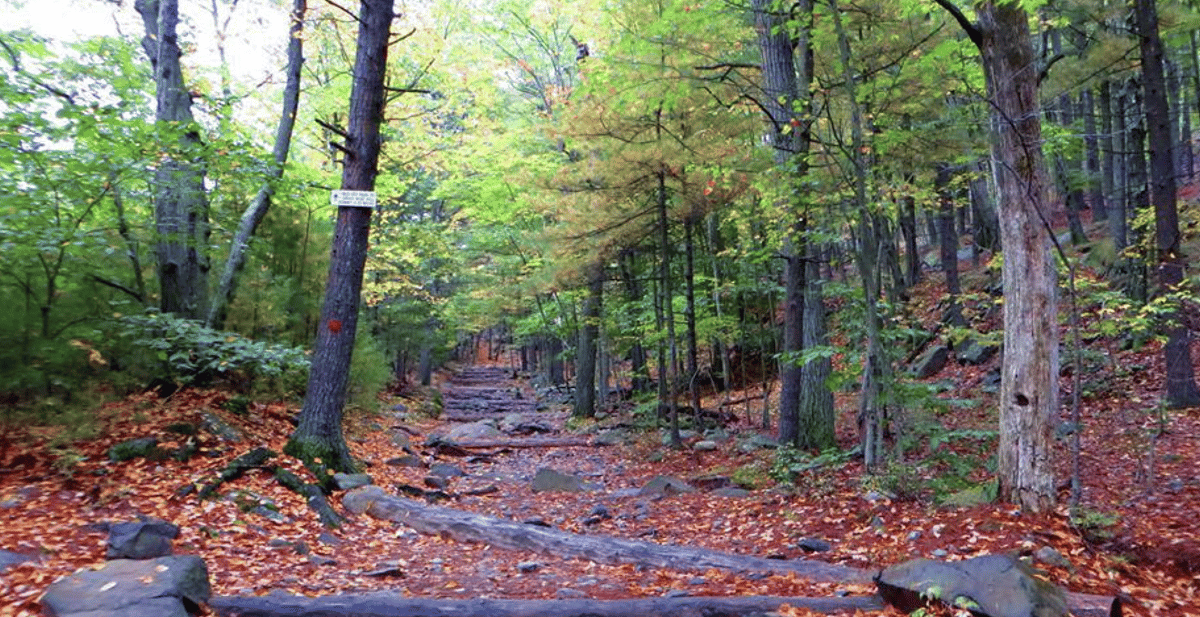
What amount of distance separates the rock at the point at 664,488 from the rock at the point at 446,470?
9.72 ft

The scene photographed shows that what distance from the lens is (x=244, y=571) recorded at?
484 cm

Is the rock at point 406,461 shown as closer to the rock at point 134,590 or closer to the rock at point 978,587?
the rock at point 134,590

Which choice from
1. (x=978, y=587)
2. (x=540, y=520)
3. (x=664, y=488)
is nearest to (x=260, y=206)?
(x=540, y=520)

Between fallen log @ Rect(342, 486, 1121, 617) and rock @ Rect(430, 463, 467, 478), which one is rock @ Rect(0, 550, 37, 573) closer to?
fallen log @ Rect(342, 486, 1121, 617)

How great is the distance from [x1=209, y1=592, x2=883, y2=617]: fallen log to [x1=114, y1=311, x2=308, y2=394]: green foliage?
4.01 metres

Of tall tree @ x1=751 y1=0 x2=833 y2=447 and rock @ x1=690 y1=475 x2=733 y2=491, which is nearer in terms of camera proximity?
tall tree @ x1=751 y1=0 x2=833 y2=447

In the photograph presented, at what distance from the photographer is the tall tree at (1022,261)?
5422 mm

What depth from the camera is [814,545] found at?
594 centimetres

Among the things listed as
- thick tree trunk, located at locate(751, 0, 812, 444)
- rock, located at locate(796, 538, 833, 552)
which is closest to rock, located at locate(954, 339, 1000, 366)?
thick tree trunk, located at locate(751, 0, 812, 444)

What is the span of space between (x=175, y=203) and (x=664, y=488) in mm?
7153

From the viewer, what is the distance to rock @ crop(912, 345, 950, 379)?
15.8 m

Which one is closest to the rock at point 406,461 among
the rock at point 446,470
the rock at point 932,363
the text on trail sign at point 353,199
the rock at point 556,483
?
the rock at point 446,470

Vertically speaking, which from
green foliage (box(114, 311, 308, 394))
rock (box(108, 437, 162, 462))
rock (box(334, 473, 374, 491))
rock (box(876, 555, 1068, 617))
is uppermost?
green foliage (box(114, 311, 308, 394))

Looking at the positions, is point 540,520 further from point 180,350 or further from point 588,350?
point 588,350
